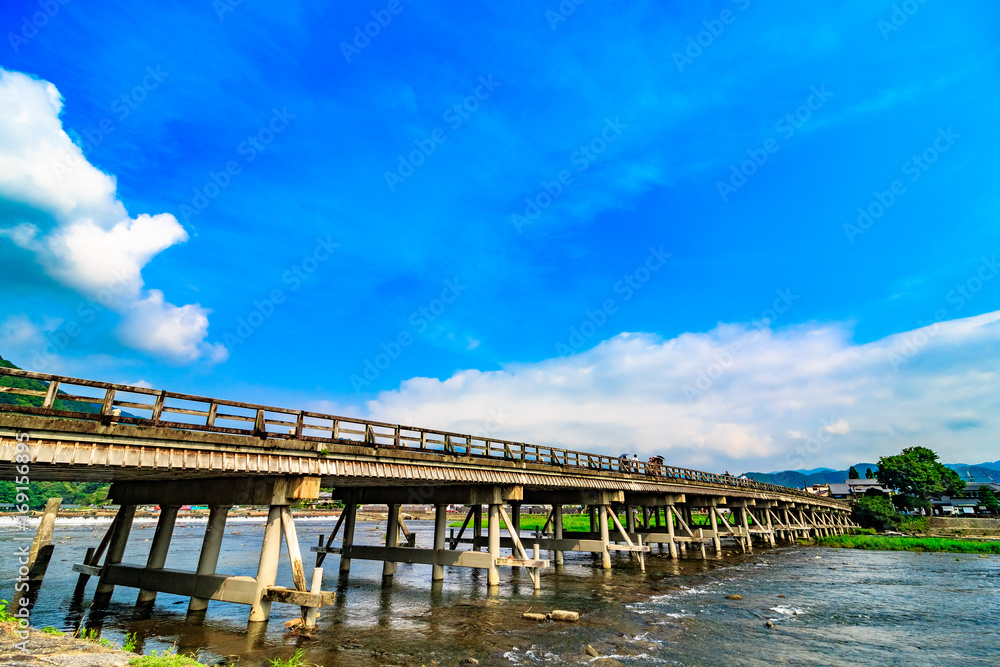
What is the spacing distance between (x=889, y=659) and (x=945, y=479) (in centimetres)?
10589

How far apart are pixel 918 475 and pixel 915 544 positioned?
4922cm

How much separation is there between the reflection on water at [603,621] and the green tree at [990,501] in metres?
79.9

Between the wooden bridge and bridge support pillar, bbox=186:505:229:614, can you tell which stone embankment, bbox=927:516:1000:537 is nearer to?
the wooden bridge

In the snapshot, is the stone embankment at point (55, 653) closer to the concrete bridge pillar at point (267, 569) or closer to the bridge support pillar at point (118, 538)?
the concrete bridge pillar at point (267, 569)

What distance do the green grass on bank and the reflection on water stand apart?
2529 cm

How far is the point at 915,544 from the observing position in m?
49.6

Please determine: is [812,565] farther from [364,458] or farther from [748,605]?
[364,458]

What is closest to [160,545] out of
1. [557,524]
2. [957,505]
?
[557,524]

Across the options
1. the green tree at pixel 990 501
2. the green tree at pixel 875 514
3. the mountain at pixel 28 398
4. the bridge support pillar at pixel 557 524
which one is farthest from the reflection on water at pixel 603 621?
the green tree at pixel 990 501

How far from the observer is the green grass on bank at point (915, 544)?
152ft

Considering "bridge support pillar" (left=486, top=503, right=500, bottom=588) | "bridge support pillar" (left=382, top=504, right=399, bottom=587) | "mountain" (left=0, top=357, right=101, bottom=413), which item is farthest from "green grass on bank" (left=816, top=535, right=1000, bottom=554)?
"mountain" (left=0, top=357, right=101, bottom=413)

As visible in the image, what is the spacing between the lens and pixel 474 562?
1922cm

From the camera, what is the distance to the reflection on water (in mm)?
12172

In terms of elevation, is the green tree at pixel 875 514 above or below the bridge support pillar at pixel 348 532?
above
